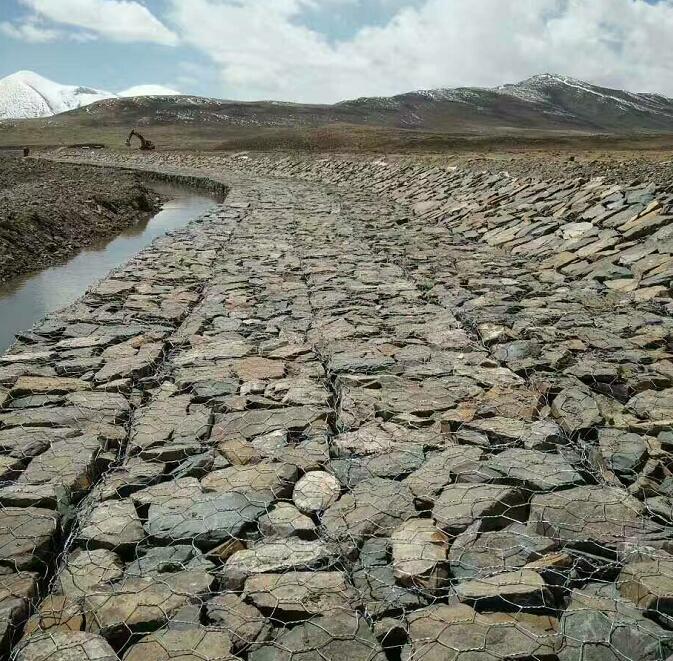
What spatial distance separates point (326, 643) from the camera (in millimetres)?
2764

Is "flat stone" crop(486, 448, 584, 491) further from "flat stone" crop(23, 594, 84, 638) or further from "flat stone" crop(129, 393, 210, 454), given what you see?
"flat stone" crop(23, 594, 84, 638)

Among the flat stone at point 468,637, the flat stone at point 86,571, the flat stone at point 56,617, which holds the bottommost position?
the flat stone at point 56,617

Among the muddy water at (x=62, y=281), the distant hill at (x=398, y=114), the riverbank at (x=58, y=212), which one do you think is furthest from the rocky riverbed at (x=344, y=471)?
the distant hill at (x=398, y=114)

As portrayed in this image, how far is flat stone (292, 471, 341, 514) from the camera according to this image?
151 inches

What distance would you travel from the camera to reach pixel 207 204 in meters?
25.3

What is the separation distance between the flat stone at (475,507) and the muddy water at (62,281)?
7.06m

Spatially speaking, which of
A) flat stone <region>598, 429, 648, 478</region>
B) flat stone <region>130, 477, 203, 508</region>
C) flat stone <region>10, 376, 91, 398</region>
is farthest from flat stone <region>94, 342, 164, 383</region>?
flat stone <region>598, 429, 648, 478</region>

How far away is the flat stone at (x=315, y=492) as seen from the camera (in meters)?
3.83

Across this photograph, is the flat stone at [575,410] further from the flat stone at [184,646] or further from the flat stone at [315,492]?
the flat stone at [184,646]

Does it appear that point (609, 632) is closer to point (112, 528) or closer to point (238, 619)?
point (238, 619)

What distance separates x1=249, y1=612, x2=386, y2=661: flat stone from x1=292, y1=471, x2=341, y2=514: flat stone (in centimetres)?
94

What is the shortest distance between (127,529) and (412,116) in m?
154

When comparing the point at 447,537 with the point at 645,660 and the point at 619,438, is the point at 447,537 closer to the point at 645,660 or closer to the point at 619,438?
the point at 645,660

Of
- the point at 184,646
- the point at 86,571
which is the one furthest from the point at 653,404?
the point at 86,571
